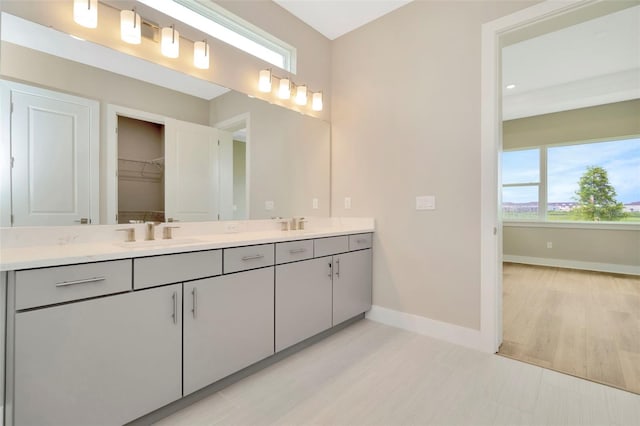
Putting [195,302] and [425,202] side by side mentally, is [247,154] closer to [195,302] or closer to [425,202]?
[195,302]

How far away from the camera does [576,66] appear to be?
152 inches

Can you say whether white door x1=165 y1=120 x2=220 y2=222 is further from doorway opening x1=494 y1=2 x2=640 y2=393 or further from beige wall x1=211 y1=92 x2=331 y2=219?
doorway opening x1=494 y1=2 x2=640 y2=393

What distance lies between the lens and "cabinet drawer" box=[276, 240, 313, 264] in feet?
6.35

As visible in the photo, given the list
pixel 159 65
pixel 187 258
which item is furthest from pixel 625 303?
pixel 159 65

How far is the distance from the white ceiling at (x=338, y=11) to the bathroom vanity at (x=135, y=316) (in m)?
2.07

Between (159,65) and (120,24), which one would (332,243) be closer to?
(159,65)

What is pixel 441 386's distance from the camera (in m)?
1.73

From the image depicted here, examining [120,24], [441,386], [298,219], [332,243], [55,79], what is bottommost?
[441,386]

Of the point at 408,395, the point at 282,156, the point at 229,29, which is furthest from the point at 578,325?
the point at 229,29

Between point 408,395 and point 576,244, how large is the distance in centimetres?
531

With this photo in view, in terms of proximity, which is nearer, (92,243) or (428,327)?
(92,243)

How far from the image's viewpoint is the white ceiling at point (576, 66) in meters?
3.08

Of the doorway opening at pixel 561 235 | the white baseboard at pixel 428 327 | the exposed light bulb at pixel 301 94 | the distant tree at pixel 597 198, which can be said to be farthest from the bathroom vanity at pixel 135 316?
the distant tree at pixel 597 198

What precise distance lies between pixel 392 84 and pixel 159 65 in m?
1.89
